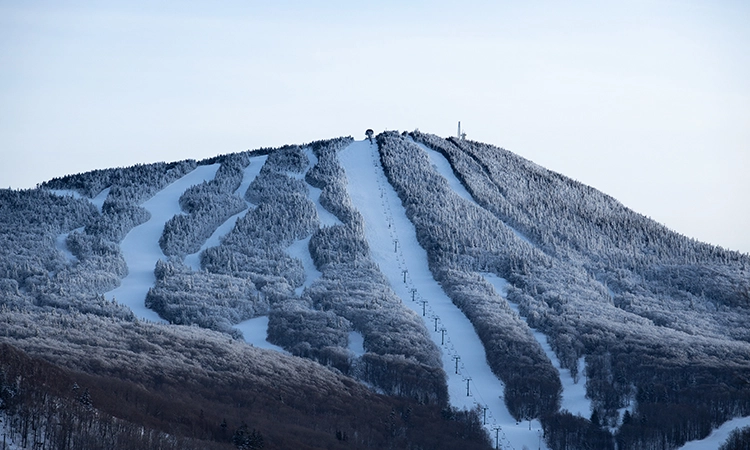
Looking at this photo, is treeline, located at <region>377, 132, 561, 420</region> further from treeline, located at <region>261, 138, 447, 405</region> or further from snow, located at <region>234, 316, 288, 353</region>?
snow, located at <region>234, 316, 288, 353</region>

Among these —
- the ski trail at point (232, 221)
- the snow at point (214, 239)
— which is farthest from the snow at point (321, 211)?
the snow at point (214, 239)

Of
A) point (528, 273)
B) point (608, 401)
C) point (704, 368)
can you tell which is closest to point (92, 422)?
point (608, 401)

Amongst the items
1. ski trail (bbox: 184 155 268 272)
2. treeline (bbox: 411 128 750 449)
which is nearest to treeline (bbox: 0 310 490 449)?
treeline (bbox: 411 128 750 449)

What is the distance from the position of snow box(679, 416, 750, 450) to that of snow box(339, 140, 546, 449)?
8.85 meters

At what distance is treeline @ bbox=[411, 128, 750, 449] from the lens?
72.9 metres

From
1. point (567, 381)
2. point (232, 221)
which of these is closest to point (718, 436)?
point (567, 381)

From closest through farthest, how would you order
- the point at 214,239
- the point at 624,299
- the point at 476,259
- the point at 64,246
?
the point at 624,299, the point at 64,246, the point at 476,259, the point at 214,239

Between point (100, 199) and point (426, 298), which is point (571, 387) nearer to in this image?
point (426, 298)

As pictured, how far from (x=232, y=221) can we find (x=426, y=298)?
22.8 metres

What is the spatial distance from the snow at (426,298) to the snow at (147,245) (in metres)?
16.3

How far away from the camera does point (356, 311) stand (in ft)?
285

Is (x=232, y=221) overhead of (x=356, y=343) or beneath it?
overhead

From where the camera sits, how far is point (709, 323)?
305ft

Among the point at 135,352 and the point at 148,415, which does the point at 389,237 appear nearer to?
the point at 135,352
